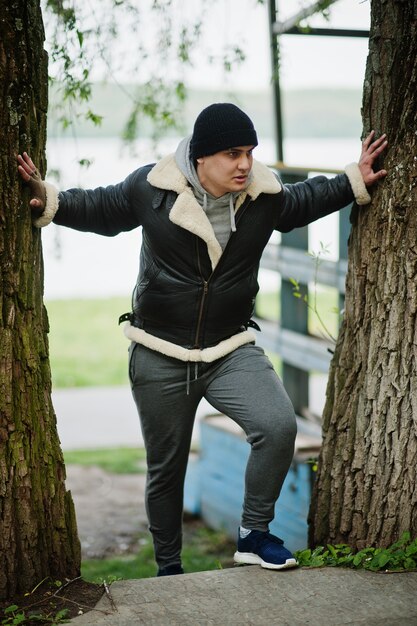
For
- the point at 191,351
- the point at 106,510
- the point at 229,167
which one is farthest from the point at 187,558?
the point at 229,167

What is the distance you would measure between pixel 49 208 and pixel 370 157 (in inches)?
48.5

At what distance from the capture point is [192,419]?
12.3 feet

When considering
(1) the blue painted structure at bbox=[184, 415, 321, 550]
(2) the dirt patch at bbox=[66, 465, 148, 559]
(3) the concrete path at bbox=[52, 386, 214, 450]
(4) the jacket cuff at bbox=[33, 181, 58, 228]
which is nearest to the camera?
(4) the jacket cuff at bbox=[33, 181, 58, 228]

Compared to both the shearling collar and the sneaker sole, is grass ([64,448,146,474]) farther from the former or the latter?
the shearling collar

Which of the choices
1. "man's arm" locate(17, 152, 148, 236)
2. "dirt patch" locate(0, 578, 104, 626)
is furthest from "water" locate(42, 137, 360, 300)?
"dirt patch" locate(0, 578, 104, 626)

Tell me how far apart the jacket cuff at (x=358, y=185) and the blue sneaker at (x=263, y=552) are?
1.33 m

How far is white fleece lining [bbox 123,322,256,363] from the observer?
11.7ft

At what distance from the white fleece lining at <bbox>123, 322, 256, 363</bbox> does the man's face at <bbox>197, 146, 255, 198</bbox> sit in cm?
59

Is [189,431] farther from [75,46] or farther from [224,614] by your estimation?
[75,46]

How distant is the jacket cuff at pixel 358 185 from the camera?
11.8 feet

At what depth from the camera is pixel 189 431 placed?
373 cm

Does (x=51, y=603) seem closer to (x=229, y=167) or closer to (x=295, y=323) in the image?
(x=229, y=167)

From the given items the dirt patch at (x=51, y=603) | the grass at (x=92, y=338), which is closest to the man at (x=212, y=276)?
the dirt patch at (x=51, y=603)

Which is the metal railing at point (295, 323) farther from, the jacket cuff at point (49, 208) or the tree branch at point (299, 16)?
the jacket cuff at point (49, 208)
